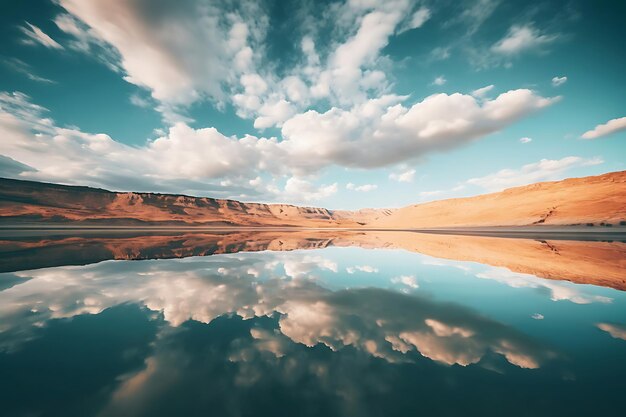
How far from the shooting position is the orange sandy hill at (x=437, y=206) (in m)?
48.6

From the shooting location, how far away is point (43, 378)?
355 cm

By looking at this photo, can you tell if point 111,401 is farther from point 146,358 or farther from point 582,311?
point 582,311

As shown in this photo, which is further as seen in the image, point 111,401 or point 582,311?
point 582,311

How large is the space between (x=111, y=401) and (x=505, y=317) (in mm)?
7821

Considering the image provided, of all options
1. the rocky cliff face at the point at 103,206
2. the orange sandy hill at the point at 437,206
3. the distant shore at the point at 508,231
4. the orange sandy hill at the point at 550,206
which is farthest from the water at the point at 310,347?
the rocky cliff face at the point at 103,206

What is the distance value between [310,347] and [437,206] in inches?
4491

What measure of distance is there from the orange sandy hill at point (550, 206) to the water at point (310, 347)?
2042 inches

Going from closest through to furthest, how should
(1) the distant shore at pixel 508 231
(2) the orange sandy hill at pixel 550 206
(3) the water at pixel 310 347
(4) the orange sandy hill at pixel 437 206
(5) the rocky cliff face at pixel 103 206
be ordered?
(3) the water at pixel 310 347 < (1) the distant shore at pixel 508 231 < (2) the orange sandy hill at pixel 550 206 < (4) the orange sandy hill at pixel 437 206 < (5) the rocky cliff face at pixel 103 206

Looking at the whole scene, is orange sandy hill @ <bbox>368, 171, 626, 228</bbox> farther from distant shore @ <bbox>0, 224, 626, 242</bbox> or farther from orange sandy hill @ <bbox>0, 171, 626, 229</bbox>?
distant shore @ <bbox>0, 224, 626, 242</bbox>

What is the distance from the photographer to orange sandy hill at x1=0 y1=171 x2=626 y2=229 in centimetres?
4858

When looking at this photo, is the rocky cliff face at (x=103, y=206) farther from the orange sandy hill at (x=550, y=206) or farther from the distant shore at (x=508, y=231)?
the orange sandy hill at (x=550, y=206)

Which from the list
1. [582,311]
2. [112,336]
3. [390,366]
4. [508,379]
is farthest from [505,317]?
[112,336]

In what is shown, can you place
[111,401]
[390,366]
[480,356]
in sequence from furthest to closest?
[480,356]
[390,366]
[111,401]

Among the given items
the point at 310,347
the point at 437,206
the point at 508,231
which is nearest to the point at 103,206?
the point at 437,206
